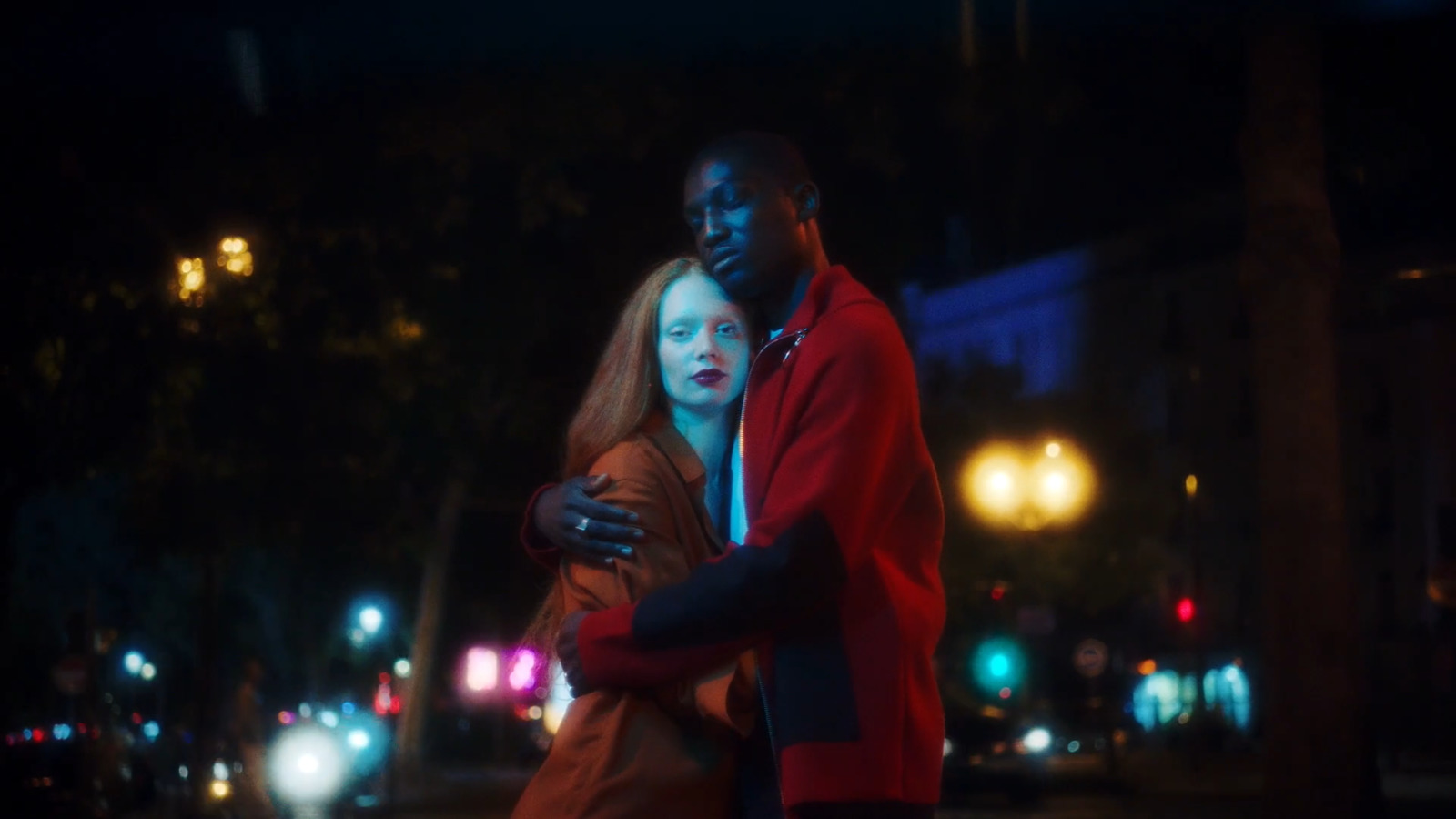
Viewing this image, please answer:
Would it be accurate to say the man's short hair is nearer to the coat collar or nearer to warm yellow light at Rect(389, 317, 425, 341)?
the coat collar

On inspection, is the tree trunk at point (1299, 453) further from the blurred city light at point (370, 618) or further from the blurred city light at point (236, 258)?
the blurred city light at point (370, 618)

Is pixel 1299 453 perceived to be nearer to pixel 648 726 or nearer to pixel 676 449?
pixel 676 449

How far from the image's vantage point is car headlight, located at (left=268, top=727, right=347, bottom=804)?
2252 cm

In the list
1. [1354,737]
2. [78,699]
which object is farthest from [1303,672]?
[78,699]

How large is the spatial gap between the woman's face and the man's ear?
Answer: 0.60 feet

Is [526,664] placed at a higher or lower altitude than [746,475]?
lower

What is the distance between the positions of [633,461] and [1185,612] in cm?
3341

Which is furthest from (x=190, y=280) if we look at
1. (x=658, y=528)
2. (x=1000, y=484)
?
(x=658, y=528)

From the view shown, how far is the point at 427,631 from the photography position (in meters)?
33.7

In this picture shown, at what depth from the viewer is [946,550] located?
39625 millimetres

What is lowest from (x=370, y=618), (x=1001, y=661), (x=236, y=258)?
(x=1001, y=661)

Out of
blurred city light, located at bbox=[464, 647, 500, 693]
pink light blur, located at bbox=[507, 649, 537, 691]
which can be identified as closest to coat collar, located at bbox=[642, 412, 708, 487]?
pink light blur, located at bbox=[507, 649, 537, 691]

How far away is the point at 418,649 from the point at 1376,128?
23805 mm

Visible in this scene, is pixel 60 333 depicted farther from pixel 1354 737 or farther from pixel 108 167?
pixel 1354 737
